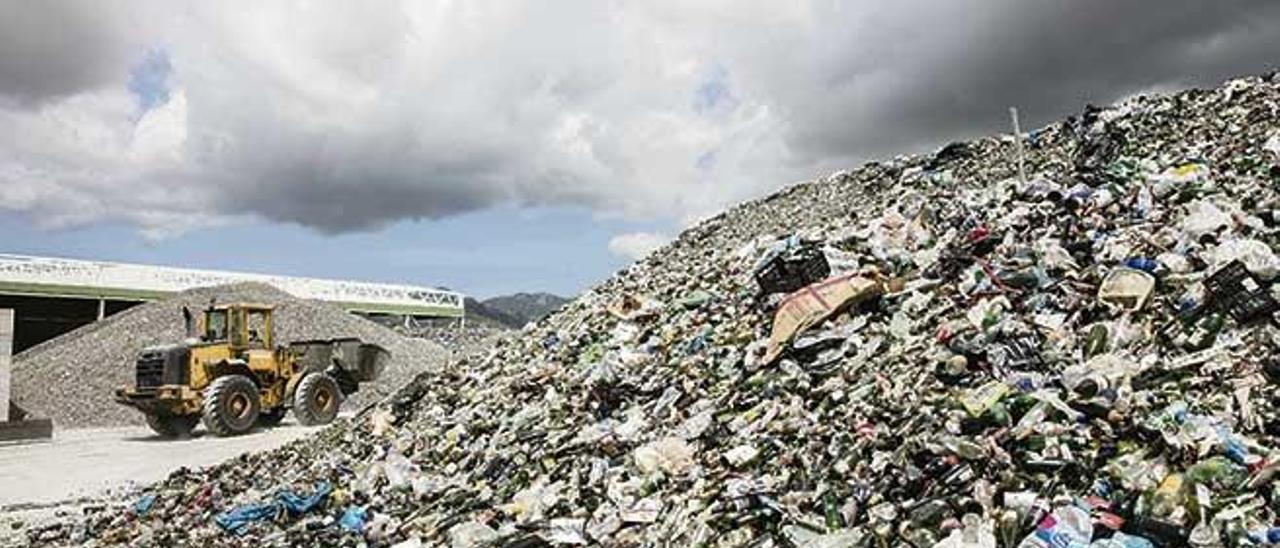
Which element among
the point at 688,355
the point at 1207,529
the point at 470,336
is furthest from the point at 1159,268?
the point at 470,336

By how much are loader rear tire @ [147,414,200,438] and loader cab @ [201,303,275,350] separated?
133 cm

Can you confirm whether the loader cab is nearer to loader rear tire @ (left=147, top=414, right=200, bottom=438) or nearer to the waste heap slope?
loader rear tire @ (left=147, top=414, right=200, bottom=438)

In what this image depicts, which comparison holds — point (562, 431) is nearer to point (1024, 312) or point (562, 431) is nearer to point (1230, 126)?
point (1024, 312)

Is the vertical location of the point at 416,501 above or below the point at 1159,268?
below

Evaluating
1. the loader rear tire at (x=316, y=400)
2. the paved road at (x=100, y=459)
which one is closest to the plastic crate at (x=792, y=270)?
the paved road at (x=100, y=459)

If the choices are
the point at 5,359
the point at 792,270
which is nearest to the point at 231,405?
the point at 5,359

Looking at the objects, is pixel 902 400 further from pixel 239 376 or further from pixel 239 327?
pixel 239 327

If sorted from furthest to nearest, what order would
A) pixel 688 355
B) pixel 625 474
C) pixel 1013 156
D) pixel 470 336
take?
pixel 470 336, pixel 1013 156, pixel 688 355, pixel 625 474

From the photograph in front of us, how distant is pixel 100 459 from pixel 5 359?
19.0ft

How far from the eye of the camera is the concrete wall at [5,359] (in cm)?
1714

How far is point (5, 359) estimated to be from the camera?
56.9 feet

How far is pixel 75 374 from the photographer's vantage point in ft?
70.1

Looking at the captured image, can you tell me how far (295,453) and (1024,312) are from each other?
312 inches

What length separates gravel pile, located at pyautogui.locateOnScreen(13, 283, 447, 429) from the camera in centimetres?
2031
